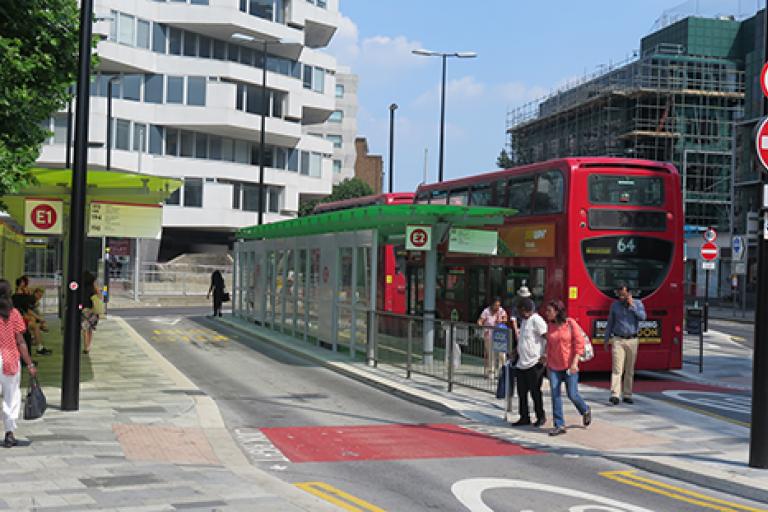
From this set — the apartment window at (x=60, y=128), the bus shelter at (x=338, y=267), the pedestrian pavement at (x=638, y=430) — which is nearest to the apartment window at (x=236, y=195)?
the apartment window at (x=60, y=128)

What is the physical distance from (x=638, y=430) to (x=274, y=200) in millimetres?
48607

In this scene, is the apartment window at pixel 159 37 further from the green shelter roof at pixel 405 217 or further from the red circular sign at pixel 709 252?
the red circular sign at pixel 709 252

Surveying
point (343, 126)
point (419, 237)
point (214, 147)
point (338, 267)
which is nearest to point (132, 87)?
point (214, 147)

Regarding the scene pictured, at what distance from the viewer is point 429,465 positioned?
970 centimetres

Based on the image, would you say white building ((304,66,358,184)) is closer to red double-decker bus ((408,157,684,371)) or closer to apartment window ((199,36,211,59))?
apartment window ((199,36,211,59))

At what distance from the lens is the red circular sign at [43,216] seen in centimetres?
1371

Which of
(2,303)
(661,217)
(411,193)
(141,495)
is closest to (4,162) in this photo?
(2,303)

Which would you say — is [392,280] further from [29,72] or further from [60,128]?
[60,128]

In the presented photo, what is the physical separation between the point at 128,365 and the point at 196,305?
1123 inches

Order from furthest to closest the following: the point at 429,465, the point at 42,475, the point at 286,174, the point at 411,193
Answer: the point at 286,174
the point at 411,193
the point at 429,465
the point at 42,475

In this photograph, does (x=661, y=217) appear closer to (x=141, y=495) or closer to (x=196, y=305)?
(x=141, y=495)

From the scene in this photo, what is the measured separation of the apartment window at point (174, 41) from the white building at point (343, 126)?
4552cm

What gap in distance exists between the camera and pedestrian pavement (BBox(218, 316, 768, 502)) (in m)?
9.55

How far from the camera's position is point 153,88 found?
53531 mm
